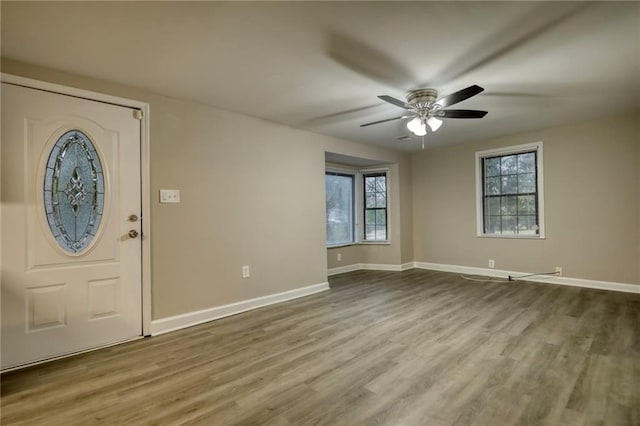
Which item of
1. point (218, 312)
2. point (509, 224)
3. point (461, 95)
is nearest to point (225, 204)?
point (218, 312)

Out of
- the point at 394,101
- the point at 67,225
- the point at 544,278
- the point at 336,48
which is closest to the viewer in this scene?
the point at 336,48

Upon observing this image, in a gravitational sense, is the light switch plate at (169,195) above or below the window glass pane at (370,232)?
above

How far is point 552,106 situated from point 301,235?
3465mm

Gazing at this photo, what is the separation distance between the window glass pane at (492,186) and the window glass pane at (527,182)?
0.33 m

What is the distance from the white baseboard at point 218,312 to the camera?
3.07m

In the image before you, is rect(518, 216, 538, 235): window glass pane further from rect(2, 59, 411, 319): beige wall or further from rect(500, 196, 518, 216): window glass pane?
rect(2, 59, 411, 319): beige wall

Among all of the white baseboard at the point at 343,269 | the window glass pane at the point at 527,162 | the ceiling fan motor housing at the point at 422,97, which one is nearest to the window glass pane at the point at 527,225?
the window glass pane at the point at 527,162

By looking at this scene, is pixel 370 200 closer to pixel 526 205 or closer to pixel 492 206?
pixel 492 206

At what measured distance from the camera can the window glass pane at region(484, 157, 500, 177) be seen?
5.37m

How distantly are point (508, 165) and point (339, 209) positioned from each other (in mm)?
3051

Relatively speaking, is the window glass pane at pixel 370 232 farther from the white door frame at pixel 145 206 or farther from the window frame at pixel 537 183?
the white door frame at pixel 145 206

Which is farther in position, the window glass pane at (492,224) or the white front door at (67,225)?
the window glass pane at (492,224)

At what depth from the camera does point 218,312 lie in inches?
137

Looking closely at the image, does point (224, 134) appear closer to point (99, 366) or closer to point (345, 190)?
point (99, 366)
